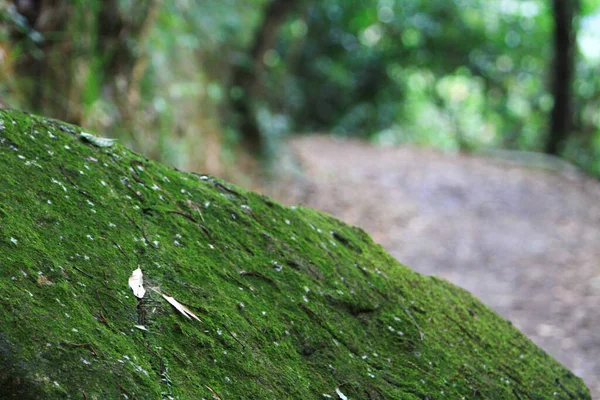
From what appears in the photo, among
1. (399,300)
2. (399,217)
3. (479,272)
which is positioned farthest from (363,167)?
(399,300)

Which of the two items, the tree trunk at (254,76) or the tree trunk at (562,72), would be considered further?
the tree trunk at (562,72)

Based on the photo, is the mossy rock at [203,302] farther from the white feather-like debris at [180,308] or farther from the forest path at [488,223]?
the forest path at [488,223]

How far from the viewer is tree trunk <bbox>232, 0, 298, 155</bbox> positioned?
966 cm

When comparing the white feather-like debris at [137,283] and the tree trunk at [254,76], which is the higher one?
the tree trunk at [254,76]

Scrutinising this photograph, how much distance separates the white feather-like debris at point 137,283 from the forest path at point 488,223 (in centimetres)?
370

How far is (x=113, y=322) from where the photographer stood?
5.22 feet

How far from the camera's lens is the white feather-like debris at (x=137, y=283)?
1695 mm

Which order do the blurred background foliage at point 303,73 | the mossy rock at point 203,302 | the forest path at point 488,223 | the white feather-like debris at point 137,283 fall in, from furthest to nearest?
the forest path at point 488,223, the blurred background foliage at point 303,73, the white feather-like debris at point 137,283, the mossy rock at point 203,302

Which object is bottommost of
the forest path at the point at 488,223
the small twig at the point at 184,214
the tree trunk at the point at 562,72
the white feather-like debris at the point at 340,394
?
the white feather-like debris at the point at 340,394

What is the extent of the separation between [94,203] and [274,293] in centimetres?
63

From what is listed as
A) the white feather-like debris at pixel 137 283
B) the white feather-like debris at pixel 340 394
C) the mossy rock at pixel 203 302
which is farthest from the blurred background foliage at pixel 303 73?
the white feather-like debris at pixel 340 394

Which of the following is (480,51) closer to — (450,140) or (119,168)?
(450,140)

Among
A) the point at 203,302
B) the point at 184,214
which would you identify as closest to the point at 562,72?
the point at 184,214

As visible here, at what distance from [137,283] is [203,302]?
0.67 ft
